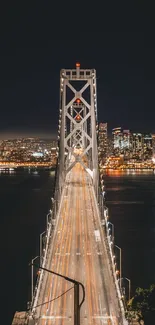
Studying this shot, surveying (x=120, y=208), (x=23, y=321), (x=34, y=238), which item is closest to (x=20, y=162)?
(x=120, y=208)

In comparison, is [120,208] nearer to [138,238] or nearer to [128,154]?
[138,238]

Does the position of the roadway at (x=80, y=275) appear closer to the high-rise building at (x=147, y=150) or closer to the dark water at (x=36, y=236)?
the dark water at (x=36, y=236)

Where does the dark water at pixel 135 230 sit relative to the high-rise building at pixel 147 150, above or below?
below

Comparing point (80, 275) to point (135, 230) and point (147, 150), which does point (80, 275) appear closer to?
point (135, 230)

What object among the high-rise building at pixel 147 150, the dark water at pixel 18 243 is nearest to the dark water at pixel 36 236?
the dark water at pixel 18 243

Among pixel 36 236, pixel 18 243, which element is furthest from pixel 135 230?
→ pixel 18 243

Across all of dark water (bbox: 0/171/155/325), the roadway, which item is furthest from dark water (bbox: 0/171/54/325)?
the roadway
